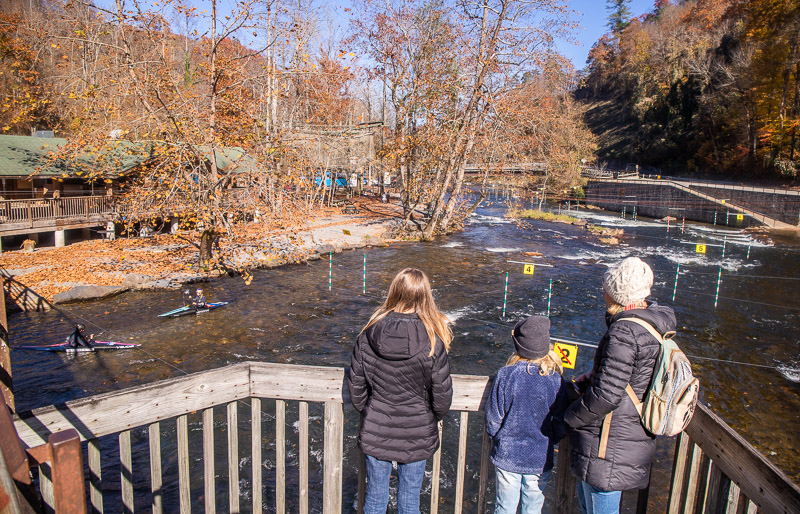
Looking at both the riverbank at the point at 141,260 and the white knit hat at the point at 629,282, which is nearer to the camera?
the white knit hat at the point at 629,282

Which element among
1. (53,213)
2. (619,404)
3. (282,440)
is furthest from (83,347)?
(53,213)

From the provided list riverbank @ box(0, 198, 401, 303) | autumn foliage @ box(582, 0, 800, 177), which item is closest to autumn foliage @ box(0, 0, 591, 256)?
riverbank @ box(0, 198, 401, 303)

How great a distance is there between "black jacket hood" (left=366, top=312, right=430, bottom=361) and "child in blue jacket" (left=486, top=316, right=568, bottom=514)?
0.56m

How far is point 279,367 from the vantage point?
10.5ft

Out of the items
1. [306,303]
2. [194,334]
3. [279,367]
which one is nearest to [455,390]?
[279,367]

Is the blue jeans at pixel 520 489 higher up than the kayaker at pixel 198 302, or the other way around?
the blue jeans at pixel 520 489

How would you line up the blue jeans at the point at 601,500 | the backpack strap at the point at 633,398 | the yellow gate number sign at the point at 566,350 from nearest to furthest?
the backpack strap at the point at 633,398
the blue jeans at the point at 601,500
the yellow gate number sign at the point at 566,350

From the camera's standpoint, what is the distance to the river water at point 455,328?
29.7ft

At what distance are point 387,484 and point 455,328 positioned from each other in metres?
10.7

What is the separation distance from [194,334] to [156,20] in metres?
8.68

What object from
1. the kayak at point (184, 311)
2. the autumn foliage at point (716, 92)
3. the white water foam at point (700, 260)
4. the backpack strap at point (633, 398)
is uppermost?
the autumn foliage at point (716, 92)

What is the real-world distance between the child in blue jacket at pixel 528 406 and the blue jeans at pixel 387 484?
20.8 inches

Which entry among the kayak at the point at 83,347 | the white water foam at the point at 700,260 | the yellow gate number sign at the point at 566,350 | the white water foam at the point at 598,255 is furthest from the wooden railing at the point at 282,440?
the white water foam at the point at 700,260

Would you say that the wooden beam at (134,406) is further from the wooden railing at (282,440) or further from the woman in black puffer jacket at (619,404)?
the woman in black puffer jacket at (619,404)
